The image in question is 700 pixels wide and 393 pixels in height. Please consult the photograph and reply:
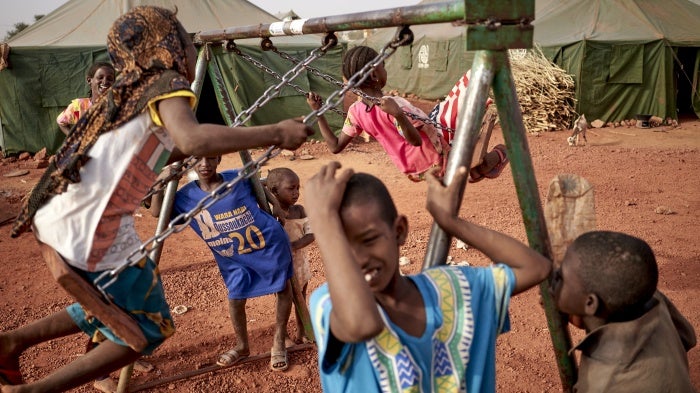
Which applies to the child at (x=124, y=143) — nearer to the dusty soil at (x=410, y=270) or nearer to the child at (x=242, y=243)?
the child at (x=242, y=243)

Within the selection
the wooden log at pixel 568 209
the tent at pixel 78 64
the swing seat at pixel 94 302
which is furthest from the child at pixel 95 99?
the tent at pixel 78 64

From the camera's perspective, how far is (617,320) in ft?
5.83

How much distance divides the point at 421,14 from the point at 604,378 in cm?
132

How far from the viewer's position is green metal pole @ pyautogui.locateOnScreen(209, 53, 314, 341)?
128 inches

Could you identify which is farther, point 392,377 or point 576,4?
point 576,4

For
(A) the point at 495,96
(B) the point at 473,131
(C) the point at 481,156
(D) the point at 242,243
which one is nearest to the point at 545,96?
(C) the point at 481,156

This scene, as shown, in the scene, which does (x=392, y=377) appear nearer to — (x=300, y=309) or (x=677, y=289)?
(x=300, y=309)

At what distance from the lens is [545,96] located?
1216 cm

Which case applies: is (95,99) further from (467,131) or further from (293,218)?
(467,131)

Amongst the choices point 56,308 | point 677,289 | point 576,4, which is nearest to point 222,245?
point 56,308

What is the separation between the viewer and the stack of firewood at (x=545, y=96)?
39.8ft

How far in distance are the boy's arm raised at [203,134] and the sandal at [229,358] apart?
202 centimetres

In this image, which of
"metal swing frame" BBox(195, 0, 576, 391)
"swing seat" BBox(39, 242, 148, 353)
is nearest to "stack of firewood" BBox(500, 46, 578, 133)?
"metal swing frame" BBox(195, 0, 576, 391)

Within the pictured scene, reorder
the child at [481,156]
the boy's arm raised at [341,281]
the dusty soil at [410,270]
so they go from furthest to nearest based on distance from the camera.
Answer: the child at [481,156]
the dusty soil at [410,270]
the boy's arm raised at [341,281]
